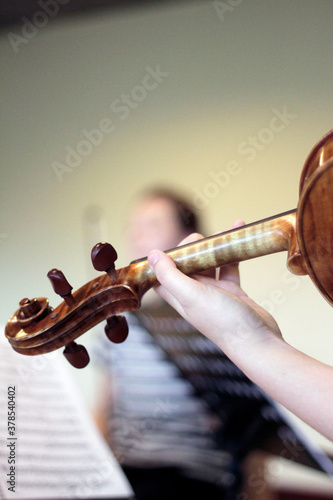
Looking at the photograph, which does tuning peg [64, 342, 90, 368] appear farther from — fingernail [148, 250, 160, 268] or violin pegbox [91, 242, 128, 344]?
fingernail [148, 250, 160, 268]

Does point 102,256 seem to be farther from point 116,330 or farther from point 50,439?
point 50,439

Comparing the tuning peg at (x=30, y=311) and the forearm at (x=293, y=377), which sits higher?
the tuning peg at (x=30, y=311)

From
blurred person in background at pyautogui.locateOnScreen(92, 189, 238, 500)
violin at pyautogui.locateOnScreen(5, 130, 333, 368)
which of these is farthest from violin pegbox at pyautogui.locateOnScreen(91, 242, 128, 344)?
blurred person in background at pyautogui.locateOnScreen(92, 189, 238, 500)

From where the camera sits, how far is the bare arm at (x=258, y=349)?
0.49 metres

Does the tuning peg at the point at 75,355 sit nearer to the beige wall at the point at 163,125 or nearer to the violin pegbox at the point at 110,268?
the violin pegbox at the point at 110,268

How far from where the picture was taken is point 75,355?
66cm

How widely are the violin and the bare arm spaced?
5cm

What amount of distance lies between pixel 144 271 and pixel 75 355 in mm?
158

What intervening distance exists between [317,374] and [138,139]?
1.58m

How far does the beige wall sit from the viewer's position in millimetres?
1722

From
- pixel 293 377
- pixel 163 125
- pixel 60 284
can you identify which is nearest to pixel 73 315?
pixel 60 284

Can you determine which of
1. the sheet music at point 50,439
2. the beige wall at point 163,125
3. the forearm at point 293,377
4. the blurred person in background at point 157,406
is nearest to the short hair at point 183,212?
the blurred person in background at point 157,406

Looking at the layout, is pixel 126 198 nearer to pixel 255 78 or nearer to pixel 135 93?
pixel 135 93

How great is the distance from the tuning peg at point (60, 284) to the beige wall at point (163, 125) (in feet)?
3.86
